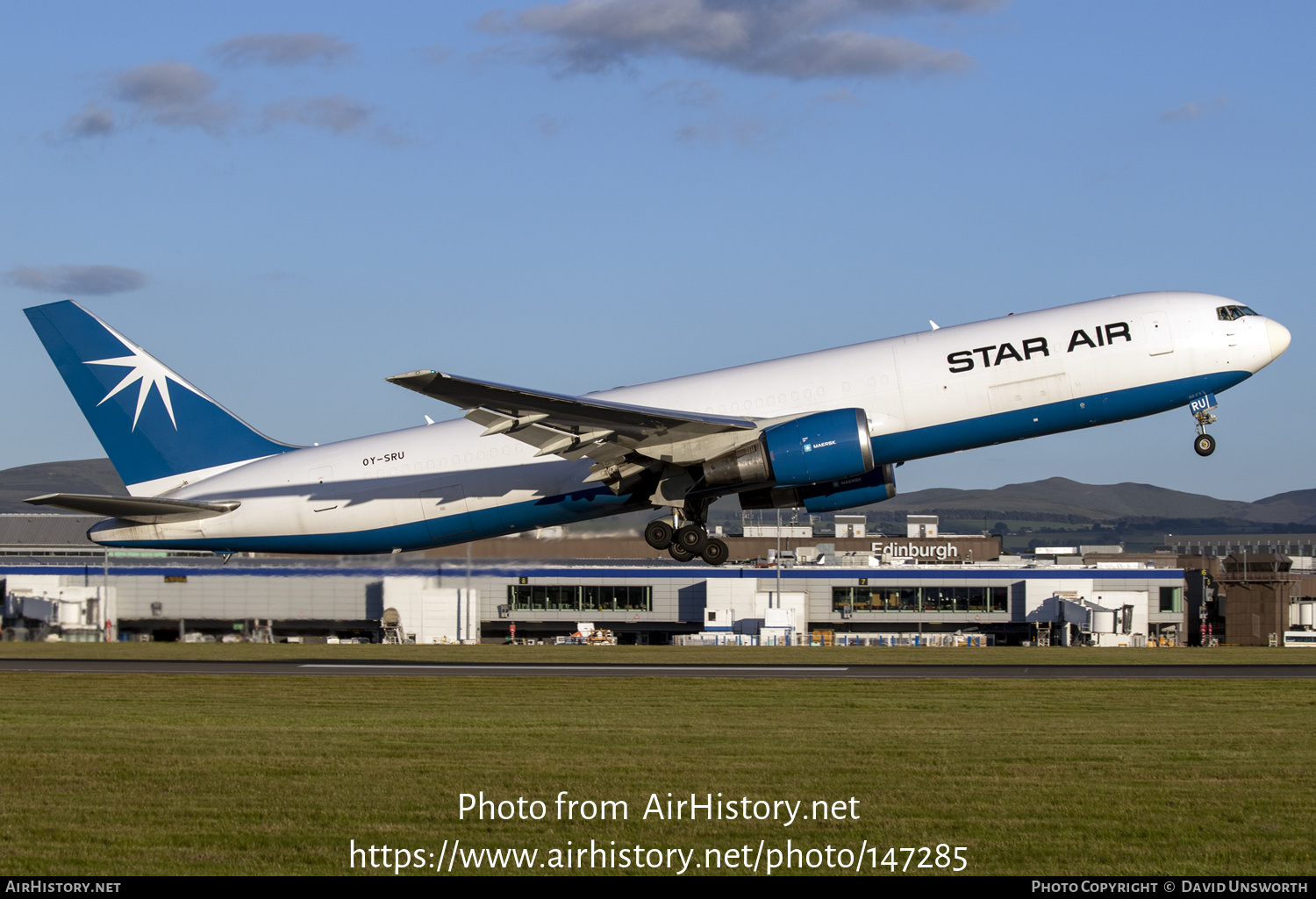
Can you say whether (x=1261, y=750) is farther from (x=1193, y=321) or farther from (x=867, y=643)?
(x=867, y=643)

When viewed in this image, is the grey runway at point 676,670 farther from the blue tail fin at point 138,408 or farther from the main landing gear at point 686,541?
the blue tail fin at point 138,408

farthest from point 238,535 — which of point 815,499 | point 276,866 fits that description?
point 276,866

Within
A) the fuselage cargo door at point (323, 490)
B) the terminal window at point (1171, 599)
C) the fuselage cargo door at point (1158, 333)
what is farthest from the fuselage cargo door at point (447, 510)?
the terminal window at point (1171, 599)

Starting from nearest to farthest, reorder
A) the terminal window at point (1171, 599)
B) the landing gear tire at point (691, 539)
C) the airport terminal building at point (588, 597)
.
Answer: the landing gear tire at point (691, 539)
the airport terminal building at point (588, 597)
the terminal window at point (1171, 599)

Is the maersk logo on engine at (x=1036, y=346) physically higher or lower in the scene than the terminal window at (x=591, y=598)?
higher

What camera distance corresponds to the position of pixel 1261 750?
22.5 m

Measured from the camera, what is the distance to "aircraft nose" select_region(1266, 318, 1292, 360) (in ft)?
113

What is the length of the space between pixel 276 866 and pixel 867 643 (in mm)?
62603

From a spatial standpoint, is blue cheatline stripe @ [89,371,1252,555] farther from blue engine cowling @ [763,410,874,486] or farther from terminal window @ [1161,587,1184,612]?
terminal window @ [1161,587,1184,612]

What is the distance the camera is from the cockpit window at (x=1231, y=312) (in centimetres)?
3425

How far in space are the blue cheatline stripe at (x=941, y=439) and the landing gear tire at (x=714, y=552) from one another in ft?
7.36

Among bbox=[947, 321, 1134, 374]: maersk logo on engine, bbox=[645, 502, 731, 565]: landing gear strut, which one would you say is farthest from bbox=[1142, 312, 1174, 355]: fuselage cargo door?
bbox=[645, 502, 731, 565]: landing gear strut

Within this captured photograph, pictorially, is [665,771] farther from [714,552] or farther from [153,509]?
[153,509]

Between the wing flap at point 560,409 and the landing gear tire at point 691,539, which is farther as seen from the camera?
the landing gear tire at point 691,539
